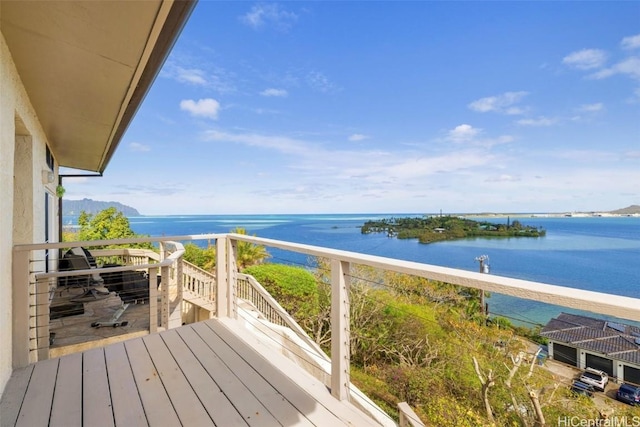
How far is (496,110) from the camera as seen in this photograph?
29.7 m

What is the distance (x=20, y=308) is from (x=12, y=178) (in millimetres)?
1052

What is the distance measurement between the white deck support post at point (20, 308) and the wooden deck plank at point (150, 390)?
699 millimetres

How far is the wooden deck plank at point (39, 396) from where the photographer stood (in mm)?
1714

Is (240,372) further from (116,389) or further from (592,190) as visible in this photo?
(592,190)

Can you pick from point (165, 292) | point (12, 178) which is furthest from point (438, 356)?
point (12, 178)

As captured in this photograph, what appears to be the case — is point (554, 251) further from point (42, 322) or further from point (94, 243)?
point (42, 322)

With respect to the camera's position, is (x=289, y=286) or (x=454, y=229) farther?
(x=454, y=229)

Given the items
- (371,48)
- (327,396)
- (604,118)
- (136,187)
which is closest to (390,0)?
(371,48)

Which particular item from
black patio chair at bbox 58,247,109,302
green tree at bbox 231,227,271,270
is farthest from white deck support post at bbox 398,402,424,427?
green tree at bbox 231,227,271,270

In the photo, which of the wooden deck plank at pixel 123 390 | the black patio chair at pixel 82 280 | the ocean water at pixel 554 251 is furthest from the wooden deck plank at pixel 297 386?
the ocean water at pixel 554 251

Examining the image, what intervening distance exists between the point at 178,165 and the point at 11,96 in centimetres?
3496

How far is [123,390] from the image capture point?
202cm

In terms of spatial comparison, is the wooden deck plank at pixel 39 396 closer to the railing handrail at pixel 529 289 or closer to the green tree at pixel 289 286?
the railing handrail at pixel 529 289

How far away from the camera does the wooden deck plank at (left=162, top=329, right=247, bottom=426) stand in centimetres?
172
